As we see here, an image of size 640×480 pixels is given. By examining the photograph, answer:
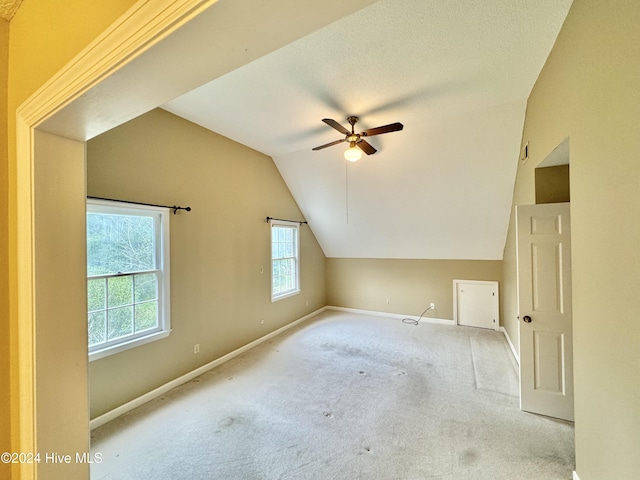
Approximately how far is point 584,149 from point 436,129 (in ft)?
6.46

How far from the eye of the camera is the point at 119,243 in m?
2.61

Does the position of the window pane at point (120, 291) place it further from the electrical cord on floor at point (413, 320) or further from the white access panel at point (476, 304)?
the white access panel at point (476, 304)

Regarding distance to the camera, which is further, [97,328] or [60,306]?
[97,328]

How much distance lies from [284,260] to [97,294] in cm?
299

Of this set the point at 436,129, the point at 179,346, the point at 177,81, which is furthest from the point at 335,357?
the point at 177,81

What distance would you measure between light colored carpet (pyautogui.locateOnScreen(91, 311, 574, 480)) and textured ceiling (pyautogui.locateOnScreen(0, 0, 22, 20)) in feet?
9.08

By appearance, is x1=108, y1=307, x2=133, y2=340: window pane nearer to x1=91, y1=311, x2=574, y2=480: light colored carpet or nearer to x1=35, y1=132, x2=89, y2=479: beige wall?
x1=91, y1=311, x2=574, y2=480: light colored carpet

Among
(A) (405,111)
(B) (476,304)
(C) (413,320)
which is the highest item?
(A) (405,111)

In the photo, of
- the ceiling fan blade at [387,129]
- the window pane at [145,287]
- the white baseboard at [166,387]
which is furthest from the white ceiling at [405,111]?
the white baseboard at [166,387]

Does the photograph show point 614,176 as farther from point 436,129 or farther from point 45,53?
point 45,53

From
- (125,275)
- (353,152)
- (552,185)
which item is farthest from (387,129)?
(125,275)

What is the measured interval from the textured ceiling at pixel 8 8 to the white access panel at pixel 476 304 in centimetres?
606

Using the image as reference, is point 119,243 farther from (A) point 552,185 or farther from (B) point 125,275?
(A) point 552,185

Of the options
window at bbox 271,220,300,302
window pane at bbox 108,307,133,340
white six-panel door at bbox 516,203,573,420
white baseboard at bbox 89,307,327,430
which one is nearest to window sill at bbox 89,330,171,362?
window pane at bbox 108,307,133,340
